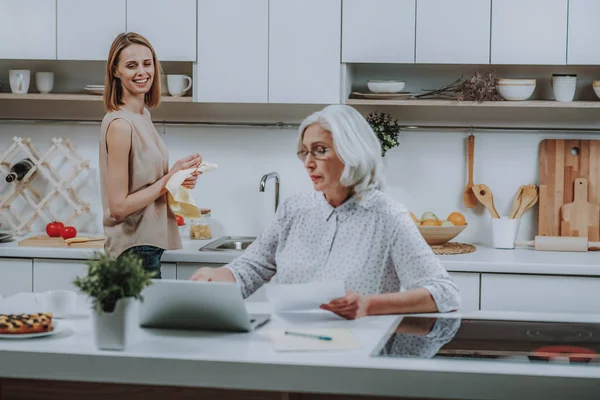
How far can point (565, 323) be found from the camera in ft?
7.26

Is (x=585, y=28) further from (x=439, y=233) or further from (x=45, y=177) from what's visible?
(x=45, y=177)

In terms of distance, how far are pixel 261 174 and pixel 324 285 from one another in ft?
7.10

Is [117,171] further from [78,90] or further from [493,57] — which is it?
[493,57]

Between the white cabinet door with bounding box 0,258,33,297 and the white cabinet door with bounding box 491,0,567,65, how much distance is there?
224cm

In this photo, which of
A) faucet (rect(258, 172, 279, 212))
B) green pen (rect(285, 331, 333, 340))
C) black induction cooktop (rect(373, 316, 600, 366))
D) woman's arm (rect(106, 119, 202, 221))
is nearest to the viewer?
black induction cooktop (rect(373, 316, 600, 366))

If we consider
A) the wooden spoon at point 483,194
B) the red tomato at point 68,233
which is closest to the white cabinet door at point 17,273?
the red tomato at point 68,233

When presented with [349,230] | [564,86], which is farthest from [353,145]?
[564,86]

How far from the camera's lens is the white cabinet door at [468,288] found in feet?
11.6

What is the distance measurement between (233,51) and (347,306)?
6.45 feet

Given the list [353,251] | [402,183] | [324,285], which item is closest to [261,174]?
[402,183]

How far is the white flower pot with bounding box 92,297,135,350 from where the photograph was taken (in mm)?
1892

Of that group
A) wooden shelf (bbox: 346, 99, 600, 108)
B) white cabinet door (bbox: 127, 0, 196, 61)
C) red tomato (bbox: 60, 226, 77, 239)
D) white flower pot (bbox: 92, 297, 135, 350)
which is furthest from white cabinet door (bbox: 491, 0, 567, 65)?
white flower pot (bbox: 92, 297, 135, 350)

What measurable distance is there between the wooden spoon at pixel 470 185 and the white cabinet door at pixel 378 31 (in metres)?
0.54

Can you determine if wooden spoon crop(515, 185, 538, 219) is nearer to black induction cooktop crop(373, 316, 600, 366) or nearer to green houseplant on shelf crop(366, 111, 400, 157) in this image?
green houseplant on shelf crop(366, 111, 400, 157)
